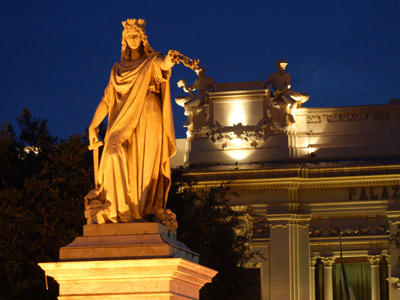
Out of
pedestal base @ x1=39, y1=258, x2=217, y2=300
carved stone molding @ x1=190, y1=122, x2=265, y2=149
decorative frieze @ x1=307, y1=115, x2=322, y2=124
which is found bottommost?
pedestal base @ x1=39, y1=258, x2=217, y2=300

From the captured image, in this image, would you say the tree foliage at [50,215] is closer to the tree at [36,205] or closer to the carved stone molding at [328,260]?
the tree at [36,205]

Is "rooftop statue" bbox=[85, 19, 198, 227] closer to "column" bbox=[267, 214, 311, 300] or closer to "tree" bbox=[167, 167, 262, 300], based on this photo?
"tree" bbox=[167, 167, 262, 300]

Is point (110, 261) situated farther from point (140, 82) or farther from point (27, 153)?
point (27, 153)

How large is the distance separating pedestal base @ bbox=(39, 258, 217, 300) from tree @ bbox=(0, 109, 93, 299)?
30.9 ft

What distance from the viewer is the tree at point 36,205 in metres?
21.9

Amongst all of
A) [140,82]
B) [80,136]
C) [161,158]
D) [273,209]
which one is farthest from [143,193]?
[273,209]

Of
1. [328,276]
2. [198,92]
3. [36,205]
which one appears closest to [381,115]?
[328,276]

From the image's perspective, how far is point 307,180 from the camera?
4569 cm

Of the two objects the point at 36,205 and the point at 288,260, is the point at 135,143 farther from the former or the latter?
the point at 288,260

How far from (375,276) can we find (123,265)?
3719 centimetres

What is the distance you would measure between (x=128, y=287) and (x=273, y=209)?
116 ft

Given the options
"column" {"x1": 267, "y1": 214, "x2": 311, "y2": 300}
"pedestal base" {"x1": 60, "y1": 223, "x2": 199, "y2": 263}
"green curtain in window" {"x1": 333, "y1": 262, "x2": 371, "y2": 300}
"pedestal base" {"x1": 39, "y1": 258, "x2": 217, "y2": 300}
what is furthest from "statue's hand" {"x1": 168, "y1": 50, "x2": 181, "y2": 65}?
"green curtain in window" {"x1": 333, "y1": 262, "x2": 371, "y2": 300}

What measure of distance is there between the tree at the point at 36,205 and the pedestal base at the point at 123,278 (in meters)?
9.41

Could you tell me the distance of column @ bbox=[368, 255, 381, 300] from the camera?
46.1 m
